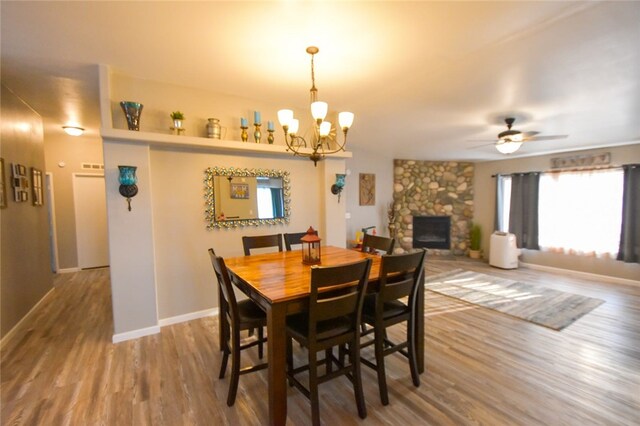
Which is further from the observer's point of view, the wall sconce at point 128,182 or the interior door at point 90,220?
the interior door at point 90,220

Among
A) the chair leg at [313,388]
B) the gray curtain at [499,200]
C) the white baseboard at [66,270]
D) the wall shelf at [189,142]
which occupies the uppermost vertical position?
the wall shelf at [189,142]

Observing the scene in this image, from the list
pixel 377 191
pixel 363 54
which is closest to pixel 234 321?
pixel 363 54

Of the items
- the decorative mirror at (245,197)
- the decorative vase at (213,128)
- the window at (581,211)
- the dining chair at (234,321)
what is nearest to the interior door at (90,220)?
the decorative mirror at (245,197)

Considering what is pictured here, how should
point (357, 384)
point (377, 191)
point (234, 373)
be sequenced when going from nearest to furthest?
point (357, 384) → point (234, 373) → point (377, 191)

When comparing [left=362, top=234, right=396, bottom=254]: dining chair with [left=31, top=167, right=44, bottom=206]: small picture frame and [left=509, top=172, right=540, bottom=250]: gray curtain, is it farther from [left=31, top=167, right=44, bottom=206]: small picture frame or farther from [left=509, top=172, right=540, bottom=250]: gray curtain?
[left=509, top=172, right=540, bottom=250]: gray curtain

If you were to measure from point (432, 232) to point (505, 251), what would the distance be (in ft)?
5.17

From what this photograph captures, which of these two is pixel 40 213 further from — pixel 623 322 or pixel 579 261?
pixel 579 261

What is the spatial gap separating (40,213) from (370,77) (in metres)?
4.73

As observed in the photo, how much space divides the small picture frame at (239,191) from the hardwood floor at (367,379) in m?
1.51

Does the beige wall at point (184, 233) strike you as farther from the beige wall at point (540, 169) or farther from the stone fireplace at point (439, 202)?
the beige wall at point (540, 169)

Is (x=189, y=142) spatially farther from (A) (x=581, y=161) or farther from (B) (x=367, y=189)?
(A) (x=581, y=161)

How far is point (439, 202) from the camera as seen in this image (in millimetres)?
6723

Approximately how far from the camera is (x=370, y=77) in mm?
2711

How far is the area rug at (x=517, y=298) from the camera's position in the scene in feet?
10.9
